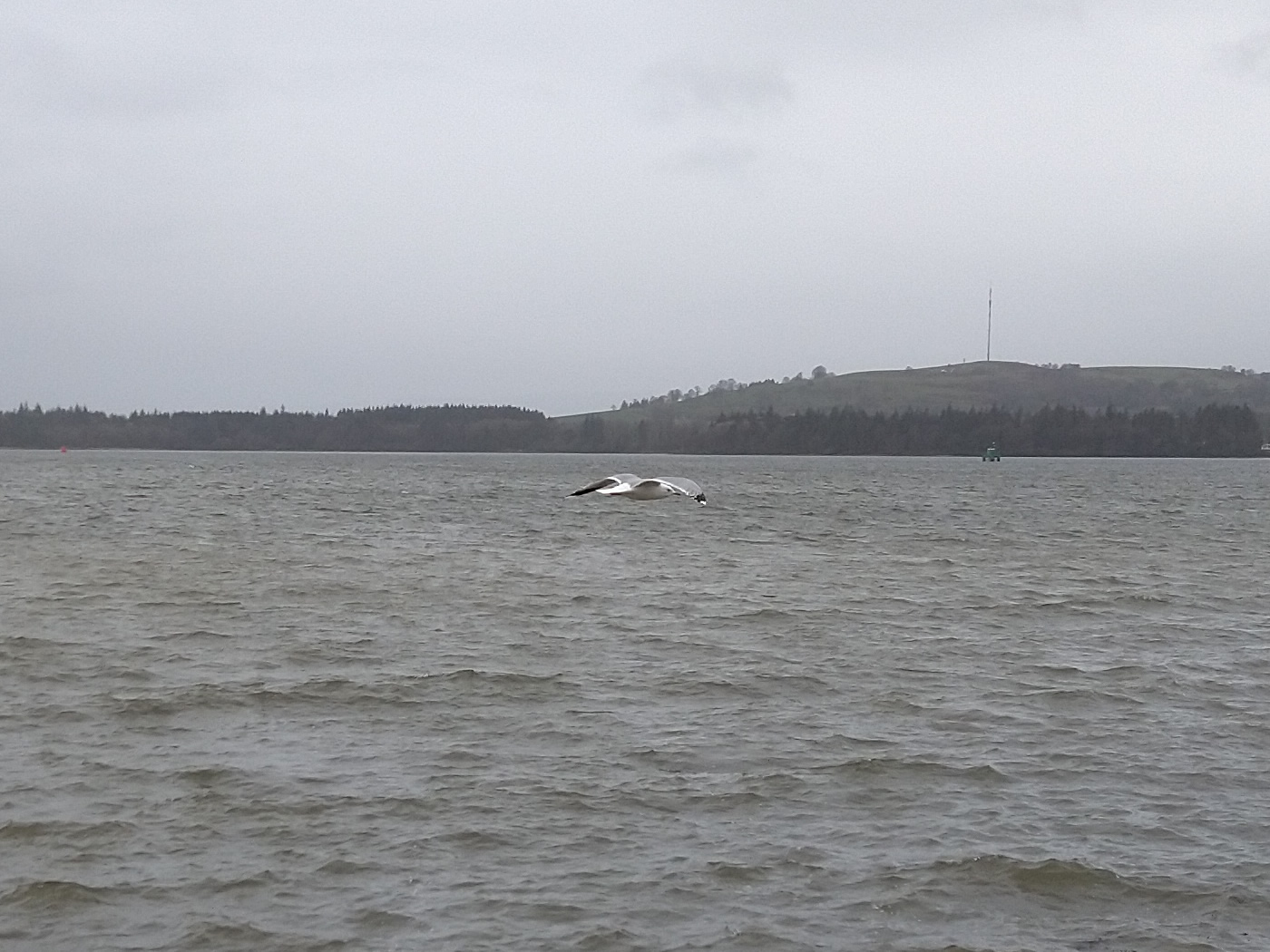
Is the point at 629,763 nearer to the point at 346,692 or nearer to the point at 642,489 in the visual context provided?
the point at 346,692

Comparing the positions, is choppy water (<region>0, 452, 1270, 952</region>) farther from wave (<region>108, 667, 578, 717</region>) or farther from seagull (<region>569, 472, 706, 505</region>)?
seagull (<region>569, 472, 706, 505</region>)

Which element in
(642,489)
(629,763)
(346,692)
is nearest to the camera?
(629,763)

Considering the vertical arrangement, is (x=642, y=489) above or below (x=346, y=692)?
above

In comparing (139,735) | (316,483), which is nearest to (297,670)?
(139,735)

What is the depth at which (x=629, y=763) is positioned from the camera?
36.4 ft

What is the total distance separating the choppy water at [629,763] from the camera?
7898 millimetres

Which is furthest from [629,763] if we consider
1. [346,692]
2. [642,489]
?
[642,489]

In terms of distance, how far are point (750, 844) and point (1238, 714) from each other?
258 inches

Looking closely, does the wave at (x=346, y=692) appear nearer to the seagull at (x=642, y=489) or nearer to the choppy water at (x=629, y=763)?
the choppy water at (x=629, y=763)

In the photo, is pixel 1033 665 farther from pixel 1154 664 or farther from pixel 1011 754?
pixel 1011 754

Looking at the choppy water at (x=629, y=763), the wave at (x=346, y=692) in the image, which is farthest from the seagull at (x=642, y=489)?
the wave at (x=346, y=692)

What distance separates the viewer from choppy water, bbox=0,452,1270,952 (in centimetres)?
790

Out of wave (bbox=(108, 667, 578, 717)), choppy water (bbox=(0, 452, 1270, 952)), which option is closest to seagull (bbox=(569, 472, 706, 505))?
choppy water (bbox=(0, 452, 1270, 952))

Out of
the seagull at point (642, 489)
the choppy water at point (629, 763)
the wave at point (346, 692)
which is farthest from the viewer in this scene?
the seagull at point (642, 489)
